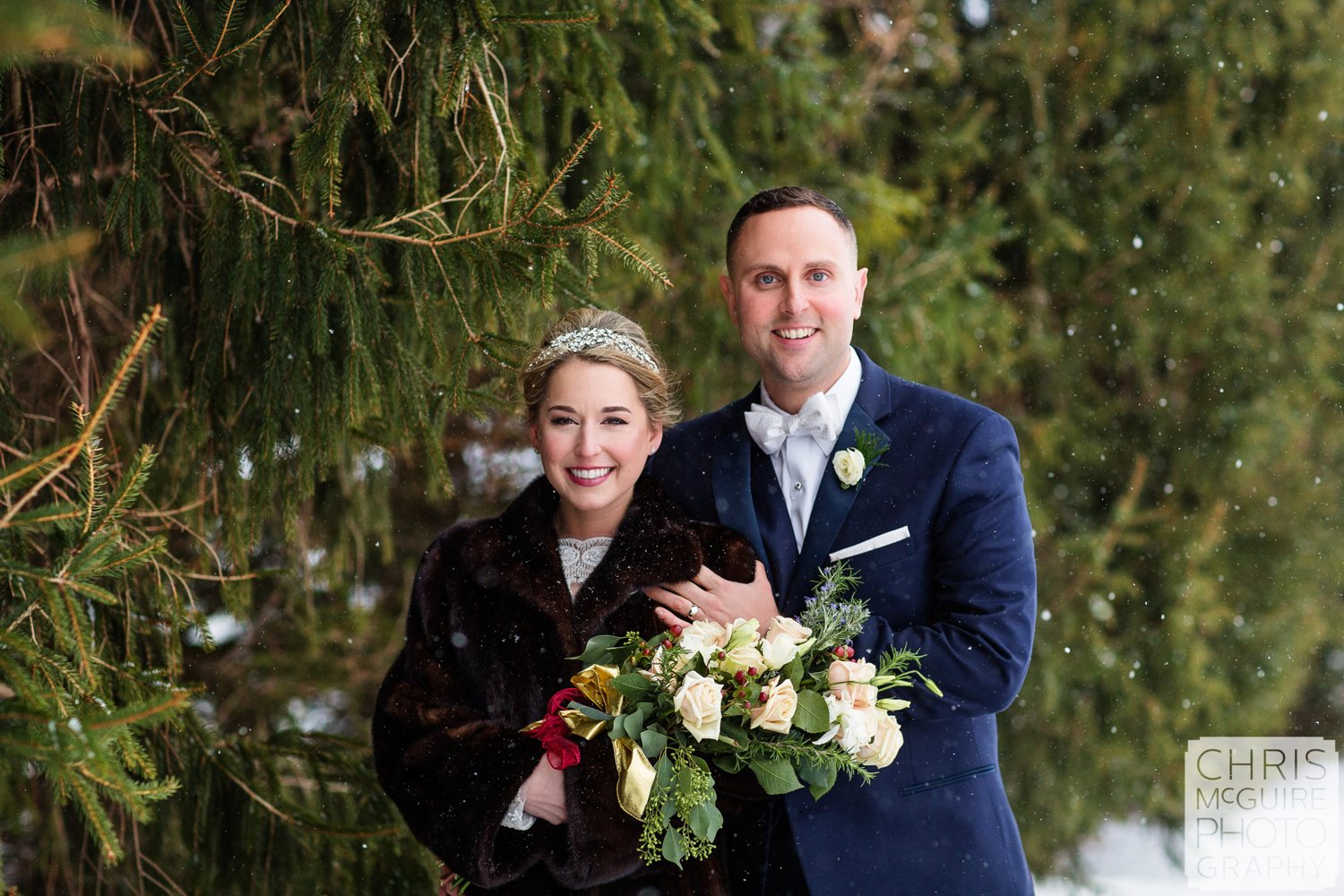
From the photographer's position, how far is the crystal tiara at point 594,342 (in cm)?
262

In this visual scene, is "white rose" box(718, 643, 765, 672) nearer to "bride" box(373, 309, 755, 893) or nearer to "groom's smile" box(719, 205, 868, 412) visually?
"bride" box(373, 309, 755, 893)

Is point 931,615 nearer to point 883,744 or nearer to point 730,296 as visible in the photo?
point 883,744

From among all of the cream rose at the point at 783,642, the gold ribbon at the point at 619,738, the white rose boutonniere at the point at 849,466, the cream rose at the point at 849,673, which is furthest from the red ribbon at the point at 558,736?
the white rose boutonniere at the point at 849,466

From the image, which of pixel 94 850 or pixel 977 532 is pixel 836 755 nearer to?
pixel 977 532

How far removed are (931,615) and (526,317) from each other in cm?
133

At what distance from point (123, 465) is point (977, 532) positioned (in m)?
2.38

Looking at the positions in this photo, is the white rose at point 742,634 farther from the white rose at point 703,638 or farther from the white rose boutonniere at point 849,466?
the white rose boutonniere at point 849,466

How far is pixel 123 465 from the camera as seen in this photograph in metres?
A: 3.50

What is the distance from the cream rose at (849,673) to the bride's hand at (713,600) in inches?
10.8

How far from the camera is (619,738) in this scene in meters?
2.29

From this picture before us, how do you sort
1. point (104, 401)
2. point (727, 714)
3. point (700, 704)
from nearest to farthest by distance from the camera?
point (104, 401)
point (700, 704)
point (727, 714)

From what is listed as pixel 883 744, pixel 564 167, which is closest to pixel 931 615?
pixel 883 744

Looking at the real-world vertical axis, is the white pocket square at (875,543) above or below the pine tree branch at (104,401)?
below

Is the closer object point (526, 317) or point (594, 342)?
point (594, 342)
